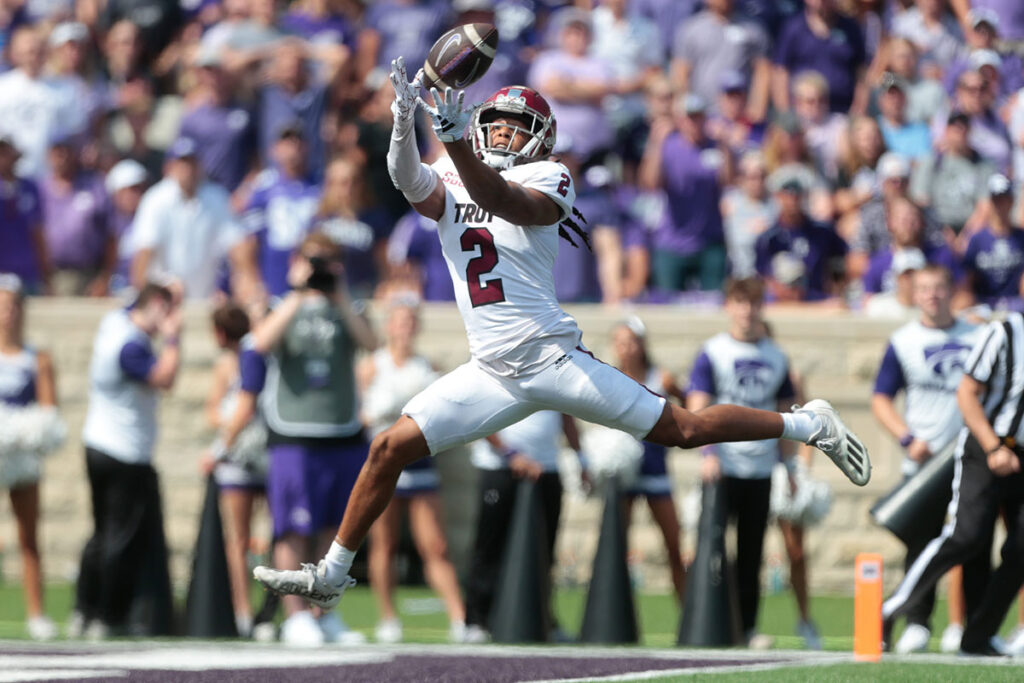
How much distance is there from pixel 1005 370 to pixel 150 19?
1006 cm

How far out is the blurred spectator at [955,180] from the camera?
13.0 m

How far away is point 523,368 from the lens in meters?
6.75

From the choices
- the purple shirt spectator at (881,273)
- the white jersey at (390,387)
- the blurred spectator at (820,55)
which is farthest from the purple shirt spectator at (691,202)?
the white jersey at (390,387)

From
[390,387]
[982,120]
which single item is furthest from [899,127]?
[390,387]

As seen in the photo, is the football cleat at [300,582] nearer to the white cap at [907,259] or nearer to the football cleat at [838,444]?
the football cleat at [838,444]

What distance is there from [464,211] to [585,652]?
9.01 ft

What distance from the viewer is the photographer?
32.0 ft

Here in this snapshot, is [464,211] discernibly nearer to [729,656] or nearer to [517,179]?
[517,179]

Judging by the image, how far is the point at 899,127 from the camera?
45.6ft

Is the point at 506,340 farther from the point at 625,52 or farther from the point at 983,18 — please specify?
the point at 983,18

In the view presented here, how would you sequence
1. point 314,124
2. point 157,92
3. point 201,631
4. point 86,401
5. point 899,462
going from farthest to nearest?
1. point 157,92
2. point 314,124
3. point 86,401
4. point 899,462
5. point 201,631

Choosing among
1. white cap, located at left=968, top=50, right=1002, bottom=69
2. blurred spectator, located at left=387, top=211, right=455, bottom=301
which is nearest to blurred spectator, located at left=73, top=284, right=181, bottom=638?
blurred spectator, located at left=387, top=211, right=455, bottom=301

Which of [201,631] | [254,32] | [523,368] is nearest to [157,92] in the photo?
[254,32]

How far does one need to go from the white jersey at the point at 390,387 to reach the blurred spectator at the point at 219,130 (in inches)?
150
